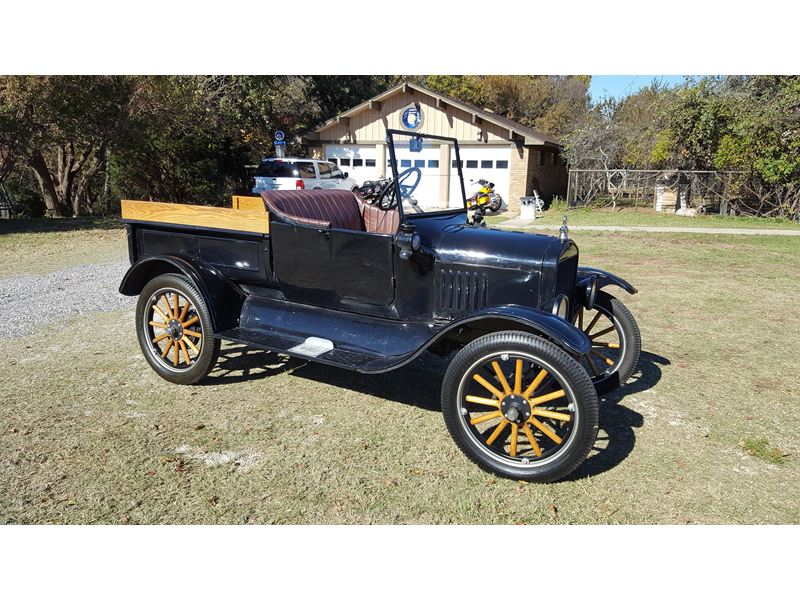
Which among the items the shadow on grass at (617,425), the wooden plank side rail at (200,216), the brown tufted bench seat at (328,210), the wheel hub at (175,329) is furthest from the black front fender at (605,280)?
the wheel hub at (175,329)

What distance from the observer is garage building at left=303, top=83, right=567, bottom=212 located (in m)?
19.3

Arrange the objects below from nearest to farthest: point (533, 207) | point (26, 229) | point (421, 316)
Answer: point (421, 316) < point (26, 229) < point (533, 207)

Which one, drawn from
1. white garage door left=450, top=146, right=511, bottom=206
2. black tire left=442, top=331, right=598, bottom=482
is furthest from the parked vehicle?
black tire left=442, top=331, right=598, bottom=482

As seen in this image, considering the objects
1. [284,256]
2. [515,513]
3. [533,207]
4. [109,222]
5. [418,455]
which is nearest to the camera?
[515,513]

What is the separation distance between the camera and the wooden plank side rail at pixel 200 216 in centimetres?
437

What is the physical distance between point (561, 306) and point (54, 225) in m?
14.9

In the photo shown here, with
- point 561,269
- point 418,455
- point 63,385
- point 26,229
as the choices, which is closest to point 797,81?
point 561,269

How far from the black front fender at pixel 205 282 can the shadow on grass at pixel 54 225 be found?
10.2 meters

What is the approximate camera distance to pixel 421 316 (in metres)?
4.01

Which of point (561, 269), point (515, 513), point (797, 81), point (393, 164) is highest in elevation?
point (797, 81)

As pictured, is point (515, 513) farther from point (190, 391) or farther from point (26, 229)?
point (26, 229)

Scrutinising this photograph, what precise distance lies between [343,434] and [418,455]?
0.55 m

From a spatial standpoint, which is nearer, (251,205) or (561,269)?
(561,269)

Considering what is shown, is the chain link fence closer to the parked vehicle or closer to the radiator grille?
the parked vehicle
